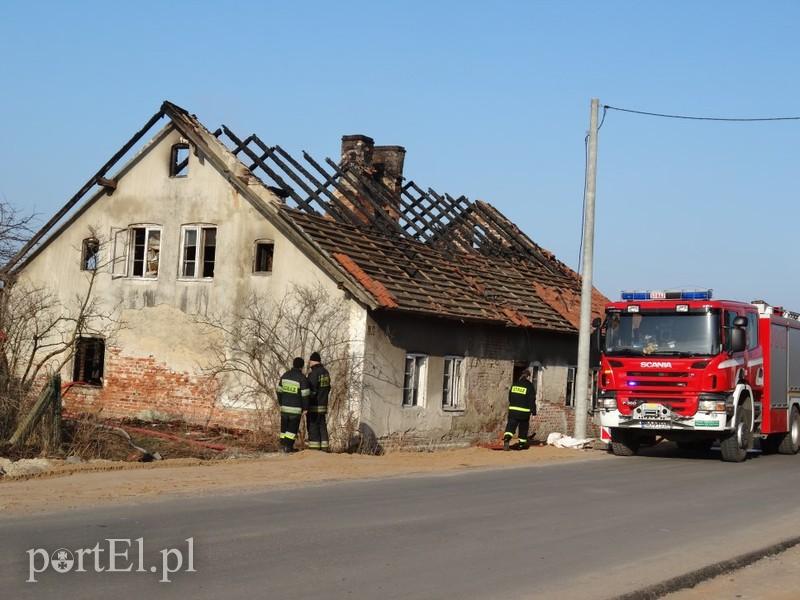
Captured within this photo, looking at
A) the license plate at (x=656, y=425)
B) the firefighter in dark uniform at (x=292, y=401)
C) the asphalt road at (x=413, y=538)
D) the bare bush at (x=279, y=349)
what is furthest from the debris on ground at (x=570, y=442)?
the asphalt road at (x=413, y=538)

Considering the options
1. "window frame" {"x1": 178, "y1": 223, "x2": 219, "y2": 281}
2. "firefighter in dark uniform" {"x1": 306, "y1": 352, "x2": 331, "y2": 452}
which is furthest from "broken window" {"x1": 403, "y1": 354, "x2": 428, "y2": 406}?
"window frame" {"x1": 178, "y1": 223, "x2": 219, "y2": 281}

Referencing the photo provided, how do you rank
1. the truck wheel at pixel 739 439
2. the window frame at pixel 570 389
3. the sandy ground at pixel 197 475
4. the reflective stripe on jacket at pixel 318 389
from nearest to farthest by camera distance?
the sandy ground at pixel 197 475 → the reflective stripe on jacket at pixel 318 389 → the truck wheel at pixel 739 439 → the window frame at pixel 570 389

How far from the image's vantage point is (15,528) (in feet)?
30.7

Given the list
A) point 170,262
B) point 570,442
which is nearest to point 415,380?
point 570,442

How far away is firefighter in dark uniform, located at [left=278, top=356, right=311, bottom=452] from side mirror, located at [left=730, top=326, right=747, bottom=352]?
7.99 m

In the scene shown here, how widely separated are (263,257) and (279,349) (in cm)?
224

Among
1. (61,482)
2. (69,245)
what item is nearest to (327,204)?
(69,245)

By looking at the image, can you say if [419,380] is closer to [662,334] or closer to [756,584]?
[662,334]

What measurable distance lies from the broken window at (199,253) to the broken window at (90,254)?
273 cm

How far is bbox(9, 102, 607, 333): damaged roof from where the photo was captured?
874 inches

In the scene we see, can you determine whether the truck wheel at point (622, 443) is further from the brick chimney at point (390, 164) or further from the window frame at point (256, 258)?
the brick chimney at point (390, 164)

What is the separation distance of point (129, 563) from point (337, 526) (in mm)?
2683

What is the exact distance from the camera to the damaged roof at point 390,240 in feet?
72.8

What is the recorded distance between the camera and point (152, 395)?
23.8 m
